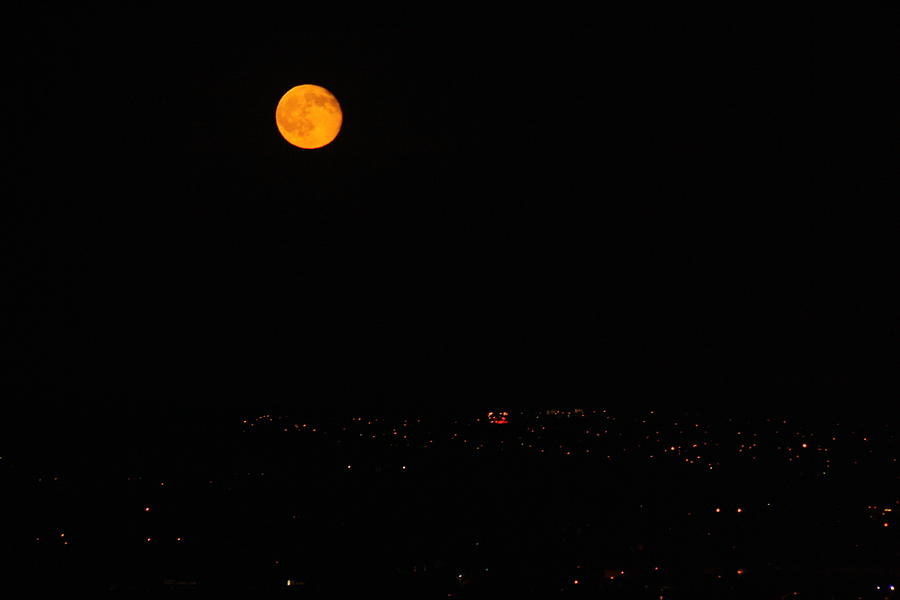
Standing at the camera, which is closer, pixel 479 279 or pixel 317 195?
pixel 479 279

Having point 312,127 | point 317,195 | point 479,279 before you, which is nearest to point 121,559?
point 479,279

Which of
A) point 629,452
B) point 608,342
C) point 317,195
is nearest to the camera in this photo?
point 629,452

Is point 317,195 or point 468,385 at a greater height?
point 317,195

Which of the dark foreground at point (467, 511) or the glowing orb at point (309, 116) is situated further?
the glowing orb at point (309, 116)

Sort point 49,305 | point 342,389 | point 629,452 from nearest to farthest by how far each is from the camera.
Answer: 1. point 629,452
2. point 342,389
3. point 49,305

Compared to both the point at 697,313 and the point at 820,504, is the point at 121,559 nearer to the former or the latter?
the point at 820,504

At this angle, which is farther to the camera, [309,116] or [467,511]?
Result: [309,116]

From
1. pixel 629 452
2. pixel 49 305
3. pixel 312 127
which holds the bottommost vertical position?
pixel 629 452

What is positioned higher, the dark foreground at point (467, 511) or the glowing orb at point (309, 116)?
the glowing orb at point (309, 116)

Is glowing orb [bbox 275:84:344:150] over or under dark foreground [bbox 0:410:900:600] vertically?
over

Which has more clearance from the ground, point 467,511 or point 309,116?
point 309,116

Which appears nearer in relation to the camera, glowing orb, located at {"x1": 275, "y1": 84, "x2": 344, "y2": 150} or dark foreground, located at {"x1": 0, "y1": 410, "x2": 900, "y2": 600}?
dark foreground, located at {"x1": 0, "y1": 410, "x2": 900, "y2": 600}
